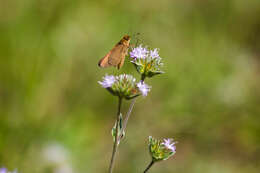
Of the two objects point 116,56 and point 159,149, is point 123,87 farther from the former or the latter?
point 159,149

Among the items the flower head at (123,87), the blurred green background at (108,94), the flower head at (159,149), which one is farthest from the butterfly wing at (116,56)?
the blurred green background at (108,94)

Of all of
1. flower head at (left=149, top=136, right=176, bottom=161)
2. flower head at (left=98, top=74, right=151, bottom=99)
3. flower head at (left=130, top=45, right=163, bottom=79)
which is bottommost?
flower head at (left=149, top=136, right=176, bottom=161)

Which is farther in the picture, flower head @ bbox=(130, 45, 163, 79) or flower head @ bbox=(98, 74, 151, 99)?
flower head @ bbox=(130, 45, 163, 79)

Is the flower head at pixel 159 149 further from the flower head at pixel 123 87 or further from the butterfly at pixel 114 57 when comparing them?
the butterfly at pixel 114 57

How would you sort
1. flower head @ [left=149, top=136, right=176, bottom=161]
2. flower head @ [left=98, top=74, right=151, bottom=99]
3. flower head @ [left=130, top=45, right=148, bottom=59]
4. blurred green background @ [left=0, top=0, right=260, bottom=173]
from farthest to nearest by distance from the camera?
blurred green background @ [left=0, top=0, right=260, bottom=173] → flower head @ [left=130, top=45, right=148, bottom=59] → flower head @ [left=149, top=136, right=176, bottom=161] → flower head @ [left=98, top=74, right=151, bottom=99]

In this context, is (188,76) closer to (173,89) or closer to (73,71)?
(173,89)


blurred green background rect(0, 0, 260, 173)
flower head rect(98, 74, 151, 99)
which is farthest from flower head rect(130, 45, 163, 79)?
blurred green background rect(0, 0, 260, 173)

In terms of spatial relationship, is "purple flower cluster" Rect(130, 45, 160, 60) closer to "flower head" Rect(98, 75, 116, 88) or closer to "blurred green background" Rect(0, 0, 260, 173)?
"flower head" Rect(98, 75, 116, 88)
